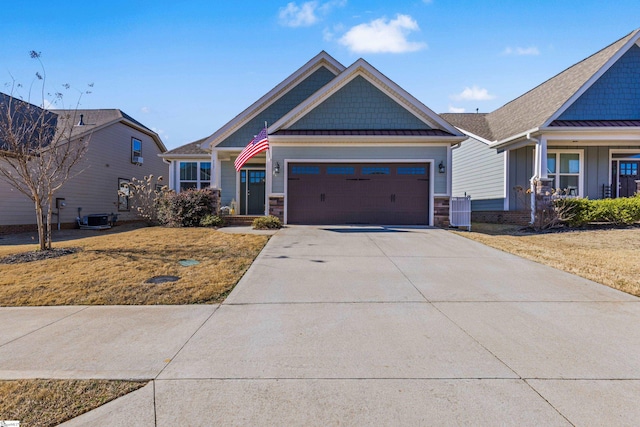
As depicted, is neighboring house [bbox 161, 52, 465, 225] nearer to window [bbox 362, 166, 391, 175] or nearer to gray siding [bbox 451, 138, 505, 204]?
window [bbox 362, 166, 391, 175]

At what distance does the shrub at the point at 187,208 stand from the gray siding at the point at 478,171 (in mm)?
13034

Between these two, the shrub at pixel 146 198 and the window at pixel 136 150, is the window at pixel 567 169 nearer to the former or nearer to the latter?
the shrub at pixel 146 198

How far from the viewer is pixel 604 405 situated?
270 centimetres

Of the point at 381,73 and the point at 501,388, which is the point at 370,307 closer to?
the point at 501,388

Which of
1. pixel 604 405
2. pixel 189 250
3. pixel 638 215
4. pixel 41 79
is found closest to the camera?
pixel 604 405

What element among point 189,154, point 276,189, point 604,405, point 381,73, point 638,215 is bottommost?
point 604,405

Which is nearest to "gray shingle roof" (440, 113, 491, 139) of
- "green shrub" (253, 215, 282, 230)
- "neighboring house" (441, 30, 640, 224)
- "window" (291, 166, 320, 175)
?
"neighboring house" (441, 30, 640, 224)

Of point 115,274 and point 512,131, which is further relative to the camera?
point 512,131

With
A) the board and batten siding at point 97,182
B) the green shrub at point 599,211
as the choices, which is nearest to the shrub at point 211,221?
the board and batten siding at point 97,182

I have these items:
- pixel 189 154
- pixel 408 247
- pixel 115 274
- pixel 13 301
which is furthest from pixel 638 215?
pixel 189 154

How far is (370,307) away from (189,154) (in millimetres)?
15383

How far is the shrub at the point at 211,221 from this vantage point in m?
13.2

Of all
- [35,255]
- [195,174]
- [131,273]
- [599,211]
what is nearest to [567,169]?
[599,211]

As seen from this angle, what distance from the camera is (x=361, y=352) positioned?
11.7ft
